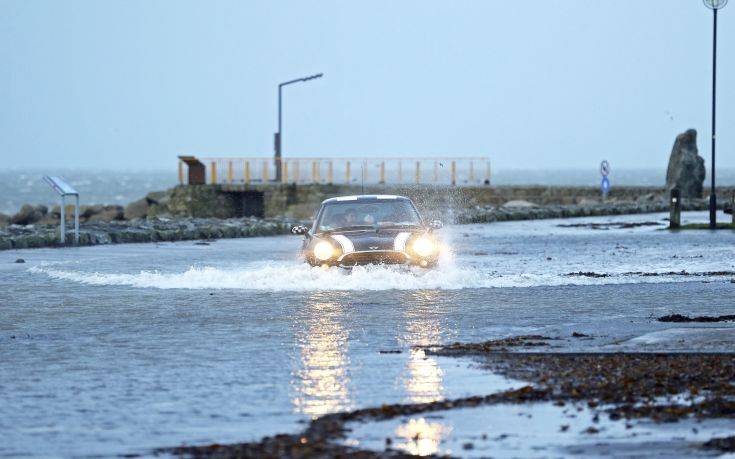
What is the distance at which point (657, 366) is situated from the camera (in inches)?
446

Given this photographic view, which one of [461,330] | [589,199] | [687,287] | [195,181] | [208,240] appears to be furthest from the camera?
[589,199]

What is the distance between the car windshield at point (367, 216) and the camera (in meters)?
21.2

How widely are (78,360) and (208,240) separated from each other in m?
25.6

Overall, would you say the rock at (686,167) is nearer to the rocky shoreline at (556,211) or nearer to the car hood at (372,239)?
the rocky shoreline at (556,211)

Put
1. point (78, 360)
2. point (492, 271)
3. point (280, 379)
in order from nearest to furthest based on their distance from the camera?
point (280, 379) < point (78, 360) < point (492, 271)

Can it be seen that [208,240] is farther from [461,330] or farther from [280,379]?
[280,379]

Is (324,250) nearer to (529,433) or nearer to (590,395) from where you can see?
(590,395)

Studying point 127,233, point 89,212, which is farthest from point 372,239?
point 89,212

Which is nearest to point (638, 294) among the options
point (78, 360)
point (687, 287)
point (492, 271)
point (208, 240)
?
point (687, 287)

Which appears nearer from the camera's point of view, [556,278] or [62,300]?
[62,300]

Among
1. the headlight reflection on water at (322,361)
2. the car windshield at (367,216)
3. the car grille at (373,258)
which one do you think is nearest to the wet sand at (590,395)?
the headlight reflection on water at (322,361)

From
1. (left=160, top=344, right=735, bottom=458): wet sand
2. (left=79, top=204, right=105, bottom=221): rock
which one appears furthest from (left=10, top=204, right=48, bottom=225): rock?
(left=160, top=344, right=735, bottom=458): wet sand

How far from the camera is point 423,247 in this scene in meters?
20.5

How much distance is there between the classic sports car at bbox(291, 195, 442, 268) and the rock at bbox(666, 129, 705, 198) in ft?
176
